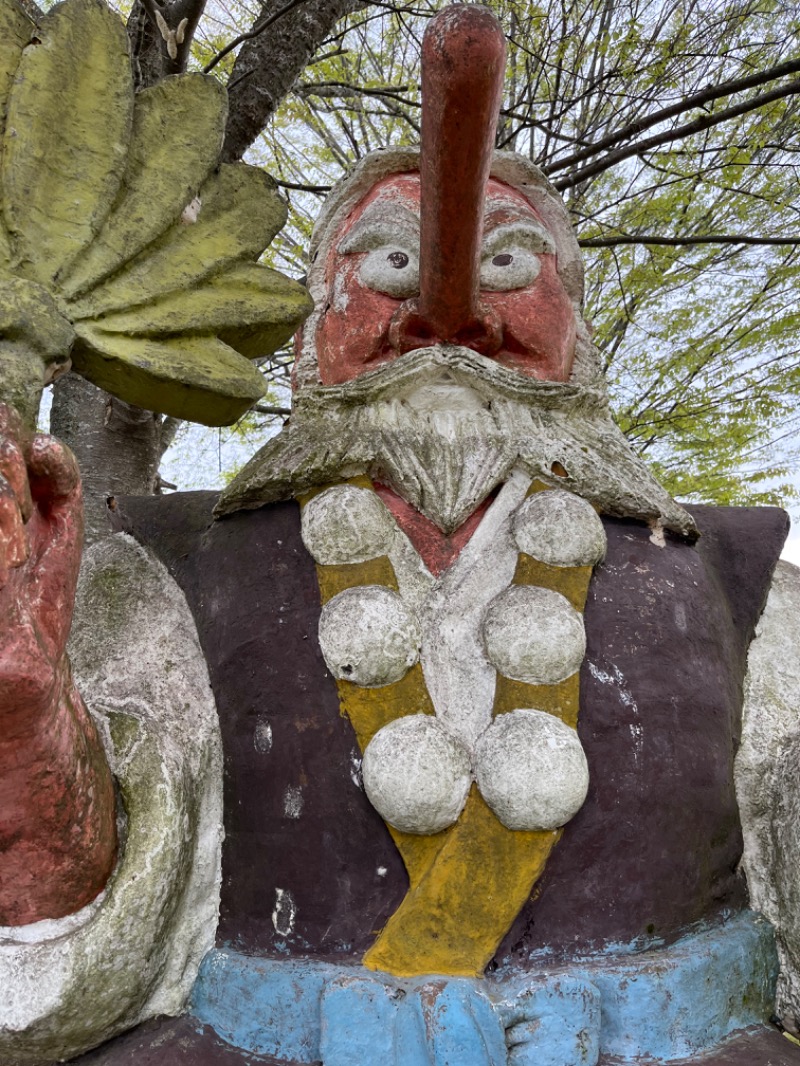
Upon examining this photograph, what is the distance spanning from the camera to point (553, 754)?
44.6 inches

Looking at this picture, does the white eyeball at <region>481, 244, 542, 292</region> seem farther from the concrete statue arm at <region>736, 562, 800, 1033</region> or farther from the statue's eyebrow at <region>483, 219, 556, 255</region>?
the concrete statue arm at <region>736, 562, 800, 1033</region>

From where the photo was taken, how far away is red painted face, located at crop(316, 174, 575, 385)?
1.56 meters

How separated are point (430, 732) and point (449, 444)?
18.5 inches

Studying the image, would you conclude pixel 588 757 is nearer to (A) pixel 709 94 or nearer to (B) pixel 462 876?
(B) pixel 462 876

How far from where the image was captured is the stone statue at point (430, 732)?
3.50 feet

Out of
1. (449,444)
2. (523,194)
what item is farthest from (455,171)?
(523,194)

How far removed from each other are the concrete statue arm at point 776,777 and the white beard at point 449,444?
0.23 metres

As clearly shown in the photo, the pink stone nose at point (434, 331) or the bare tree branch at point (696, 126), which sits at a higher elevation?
the bare tree branch at point (696, 126)

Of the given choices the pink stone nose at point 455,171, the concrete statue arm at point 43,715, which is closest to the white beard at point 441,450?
the pink stone nose at point 455,171

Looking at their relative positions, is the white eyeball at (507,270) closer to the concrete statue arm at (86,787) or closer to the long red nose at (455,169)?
the long red nose at (455,169)

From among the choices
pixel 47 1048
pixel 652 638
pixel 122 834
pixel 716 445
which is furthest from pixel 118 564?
pixel 716 445

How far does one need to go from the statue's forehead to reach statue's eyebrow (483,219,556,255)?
0.08 ft

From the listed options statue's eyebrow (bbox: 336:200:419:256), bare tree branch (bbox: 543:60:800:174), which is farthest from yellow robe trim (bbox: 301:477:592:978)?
bare tree branch (bbox: 543:60:800:174)

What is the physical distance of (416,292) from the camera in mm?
1570
